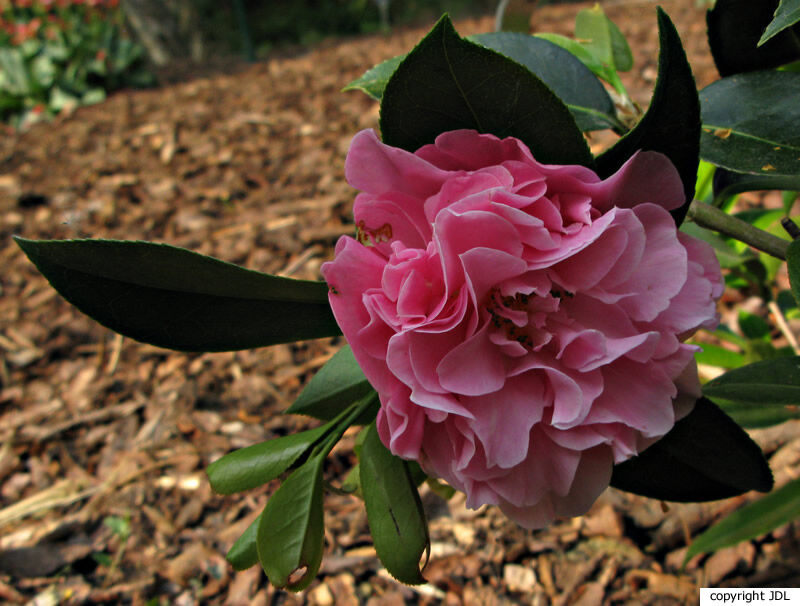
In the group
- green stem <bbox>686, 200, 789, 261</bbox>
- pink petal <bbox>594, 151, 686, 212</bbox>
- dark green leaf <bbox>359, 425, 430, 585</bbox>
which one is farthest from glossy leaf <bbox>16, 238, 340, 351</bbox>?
green stem <bbox>686, 200, 789, 261</bbox>

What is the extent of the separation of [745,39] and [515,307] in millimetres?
336

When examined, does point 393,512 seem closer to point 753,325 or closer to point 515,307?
point 515,307

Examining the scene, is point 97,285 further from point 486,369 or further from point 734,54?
point 734,54

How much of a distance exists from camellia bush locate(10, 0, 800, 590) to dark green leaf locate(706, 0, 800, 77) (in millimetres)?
90

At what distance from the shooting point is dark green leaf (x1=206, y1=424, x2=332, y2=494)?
1.44 ft

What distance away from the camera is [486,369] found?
0.39 meters

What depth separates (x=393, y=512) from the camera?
0.43m

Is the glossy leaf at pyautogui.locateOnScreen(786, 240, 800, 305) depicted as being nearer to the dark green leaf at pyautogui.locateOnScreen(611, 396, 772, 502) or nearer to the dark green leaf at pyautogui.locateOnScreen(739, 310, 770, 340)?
the dark green leaf at pyautogui.locateOnScreen(611, 396, 772, 502)

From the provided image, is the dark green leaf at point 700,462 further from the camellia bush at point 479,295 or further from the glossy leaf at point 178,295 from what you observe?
the glossy leaf at point 178,295

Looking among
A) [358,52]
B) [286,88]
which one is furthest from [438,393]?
[358,52]

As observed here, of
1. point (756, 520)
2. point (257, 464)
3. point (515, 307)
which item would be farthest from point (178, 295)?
point (756, 520)

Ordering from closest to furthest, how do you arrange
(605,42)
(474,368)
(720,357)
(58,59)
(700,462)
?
(474,368) → (700,462) → (605,42) → (720,357) → (58,59)

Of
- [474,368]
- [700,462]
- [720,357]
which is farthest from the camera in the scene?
[720,357]

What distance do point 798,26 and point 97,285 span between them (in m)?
0.60
